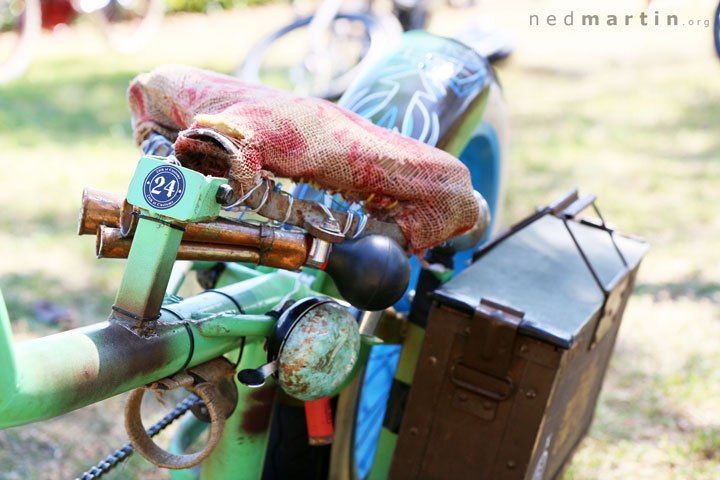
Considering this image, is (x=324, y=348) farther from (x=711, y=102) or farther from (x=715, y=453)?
(x=711, y=102)

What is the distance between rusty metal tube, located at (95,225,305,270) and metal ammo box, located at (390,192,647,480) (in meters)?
0.46

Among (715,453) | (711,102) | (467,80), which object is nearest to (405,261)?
(467,80)

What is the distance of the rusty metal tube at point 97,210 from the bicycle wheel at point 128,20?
7.29 m

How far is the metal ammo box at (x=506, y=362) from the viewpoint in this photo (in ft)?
4.85

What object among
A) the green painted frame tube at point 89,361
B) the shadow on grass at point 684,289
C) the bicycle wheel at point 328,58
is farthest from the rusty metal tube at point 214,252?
the bicycle wheel at point 328,58

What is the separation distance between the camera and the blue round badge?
1012mm

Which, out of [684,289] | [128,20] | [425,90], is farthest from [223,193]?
[128,20]

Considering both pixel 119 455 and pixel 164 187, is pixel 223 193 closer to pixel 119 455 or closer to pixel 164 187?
pixel 164 187

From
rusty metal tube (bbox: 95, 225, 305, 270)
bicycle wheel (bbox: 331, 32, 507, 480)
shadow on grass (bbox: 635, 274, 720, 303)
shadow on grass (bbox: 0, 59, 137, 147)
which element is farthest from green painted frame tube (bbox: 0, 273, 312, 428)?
shadow on grass (bbox: 0, 59, 137, 147)

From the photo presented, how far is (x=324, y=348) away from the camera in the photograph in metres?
1.30

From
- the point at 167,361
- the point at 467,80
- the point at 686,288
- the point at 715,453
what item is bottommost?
the point at 715,453

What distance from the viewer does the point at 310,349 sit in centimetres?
128

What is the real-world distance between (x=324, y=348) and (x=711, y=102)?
6831mm

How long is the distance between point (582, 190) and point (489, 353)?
3.57 m
